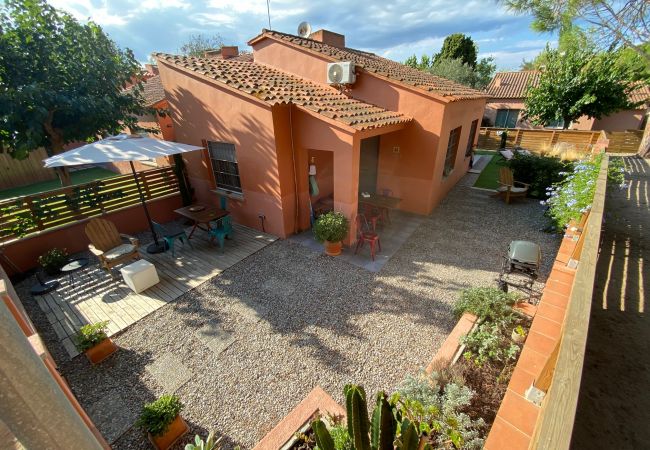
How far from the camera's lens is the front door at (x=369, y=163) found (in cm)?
955

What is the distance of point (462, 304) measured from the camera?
4531 mm

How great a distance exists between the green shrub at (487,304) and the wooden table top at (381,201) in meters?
3.85

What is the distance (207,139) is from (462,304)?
7929mm

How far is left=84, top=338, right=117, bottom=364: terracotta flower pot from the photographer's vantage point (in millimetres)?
4164

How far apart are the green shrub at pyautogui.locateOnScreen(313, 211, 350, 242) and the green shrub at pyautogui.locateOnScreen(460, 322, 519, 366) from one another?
11.8ft

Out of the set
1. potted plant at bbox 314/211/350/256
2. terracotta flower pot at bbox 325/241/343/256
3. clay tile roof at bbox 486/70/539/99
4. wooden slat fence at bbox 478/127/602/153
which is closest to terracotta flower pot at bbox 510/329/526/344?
potted plant at bbox 314/211/350/256

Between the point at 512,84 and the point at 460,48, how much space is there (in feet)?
29.5

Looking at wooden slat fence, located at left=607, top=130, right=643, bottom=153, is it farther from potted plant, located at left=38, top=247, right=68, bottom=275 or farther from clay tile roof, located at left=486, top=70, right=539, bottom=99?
potted plant, located at left=38, top=247, right=68, bottom=275

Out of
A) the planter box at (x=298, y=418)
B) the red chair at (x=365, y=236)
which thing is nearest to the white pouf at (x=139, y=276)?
the planter box at (x=298, y=418)

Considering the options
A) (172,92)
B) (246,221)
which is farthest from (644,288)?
(172,92)

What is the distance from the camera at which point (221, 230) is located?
7277 mm

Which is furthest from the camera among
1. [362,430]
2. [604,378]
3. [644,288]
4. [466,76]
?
[466,76]

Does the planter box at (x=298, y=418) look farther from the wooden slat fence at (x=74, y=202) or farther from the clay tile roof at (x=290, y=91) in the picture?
the wooden slat fence at (x=74, y=202)

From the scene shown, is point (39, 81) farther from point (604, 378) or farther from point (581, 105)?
point (581, 105)
